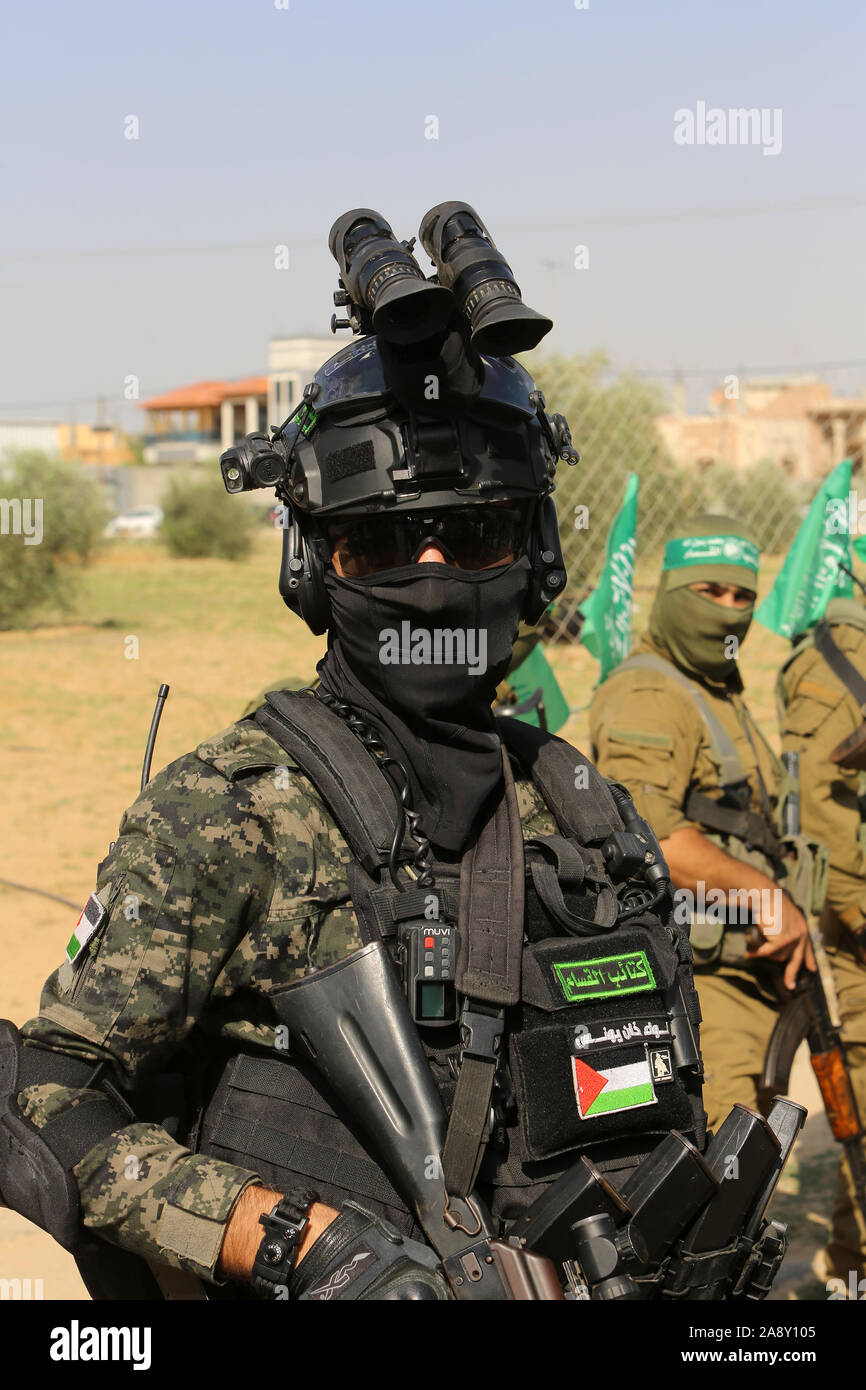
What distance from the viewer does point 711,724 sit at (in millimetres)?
4629

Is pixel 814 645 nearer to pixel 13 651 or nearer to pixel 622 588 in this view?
pixel 622 588

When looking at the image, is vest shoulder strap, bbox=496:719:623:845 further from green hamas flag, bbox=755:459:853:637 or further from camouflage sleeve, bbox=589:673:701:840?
green hamas flag, bbox=755:459:853:637

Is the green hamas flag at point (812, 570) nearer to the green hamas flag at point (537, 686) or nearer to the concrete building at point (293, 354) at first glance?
the green hamas flag at point (537, 686)

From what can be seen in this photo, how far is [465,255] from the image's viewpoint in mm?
2205

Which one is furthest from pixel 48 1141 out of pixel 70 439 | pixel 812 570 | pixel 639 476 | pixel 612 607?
pixel 70 439

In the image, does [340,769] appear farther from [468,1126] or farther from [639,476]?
[639,476]

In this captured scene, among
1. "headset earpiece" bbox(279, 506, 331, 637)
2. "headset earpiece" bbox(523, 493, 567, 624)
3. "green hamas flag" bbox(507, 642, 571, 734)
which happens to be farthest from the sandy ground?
"headset earpiece" bbox(523, 493, 567, 624)

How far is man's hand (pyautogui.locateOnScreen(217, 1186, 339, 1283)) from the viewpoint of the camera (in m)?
1.82

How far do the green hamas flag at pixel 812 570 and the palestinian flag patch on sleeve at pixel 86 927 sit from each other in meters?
5.35

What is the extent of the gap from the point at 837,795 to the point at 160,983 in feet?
12.4

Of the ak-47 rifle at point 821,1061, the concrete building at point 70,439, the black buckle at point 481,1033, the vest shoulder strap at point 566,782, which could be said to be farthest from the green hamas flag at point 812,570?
the concrete building at point 70,439

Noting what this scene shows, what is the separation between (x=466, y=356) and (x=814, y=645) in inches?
148

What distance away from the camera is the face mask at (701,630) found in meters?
4.77
